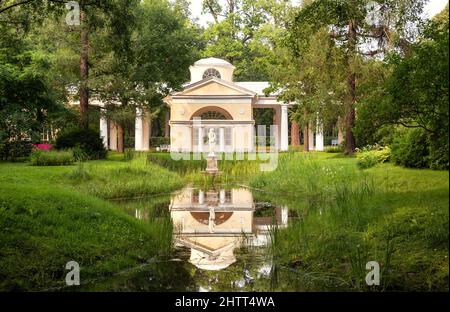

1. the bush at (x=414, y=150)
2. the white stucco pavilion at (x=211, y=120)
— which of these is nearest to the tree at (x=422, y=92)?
the bush at (x=414, y=150)

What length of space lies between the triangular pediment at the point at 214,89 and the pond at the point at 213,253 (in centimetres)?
2053

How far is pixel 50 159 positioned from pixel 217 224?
10.3 meters

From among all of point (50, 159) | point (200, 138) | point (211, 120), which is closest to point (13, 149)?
point (50, 159)

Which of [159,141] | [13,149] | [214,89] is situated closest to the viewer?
[13,149]

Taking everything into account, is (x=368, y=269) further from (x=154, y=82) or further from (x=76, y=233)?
(x=154, y=82)

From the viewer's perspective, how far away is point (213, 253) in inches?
344

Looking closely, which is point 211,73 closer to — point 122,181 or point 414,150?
point 122,181

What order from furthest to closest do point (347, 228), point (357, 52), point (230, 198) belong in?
point (357, 52) → point (230, 198) → point (347, 228)

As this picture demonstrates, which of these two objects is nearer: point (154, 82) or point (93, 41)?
point (93, 41)

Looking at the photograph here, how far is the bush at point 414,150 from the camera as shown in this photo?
1430 centimetres

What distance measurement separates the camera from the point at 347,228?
867cm

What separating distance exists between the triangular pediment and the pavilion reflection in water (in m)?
18.1
